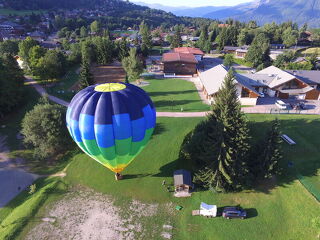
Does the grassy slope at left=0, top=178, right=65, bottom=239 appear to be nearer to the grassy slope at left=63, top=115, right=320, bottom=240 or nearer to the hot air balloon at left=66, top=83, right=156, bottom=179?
the grassy slope at left=63, top=115, right=320, bottom=240

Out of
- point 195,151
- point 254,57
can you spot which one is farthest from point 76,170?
point 254,57

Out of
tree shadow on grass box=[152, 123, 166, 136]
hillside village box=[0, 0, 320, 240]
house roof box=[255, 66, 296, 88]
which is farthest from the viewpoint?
house roof box=[255, 66, 296, 88]

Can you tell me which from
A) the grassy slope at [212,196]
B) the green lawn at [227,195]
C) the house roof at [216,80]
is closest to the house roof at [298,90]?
the house roof at [216,80]

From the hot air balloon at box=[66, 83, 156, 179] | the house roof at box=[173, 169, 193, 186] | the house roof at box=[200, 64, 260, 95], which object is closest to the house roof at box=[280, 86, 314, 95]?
the house roof at box=[200, 64, 260, 95]

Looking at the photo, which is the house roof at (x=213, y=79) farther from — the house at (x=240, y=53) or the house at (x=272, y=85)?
the house at (x=240, y=53)

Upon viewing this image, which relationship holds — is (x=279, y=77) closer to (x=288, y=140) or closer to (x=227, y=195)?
(x=288, y=140)

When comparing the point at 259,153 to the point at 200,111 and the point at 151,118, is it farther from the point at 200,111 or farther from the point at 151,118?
the point at 200,111

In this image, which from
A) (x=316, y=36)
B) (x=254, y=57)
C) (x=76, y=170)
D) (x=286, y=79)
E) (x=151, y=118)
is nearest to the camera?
(x=151, y=118)
